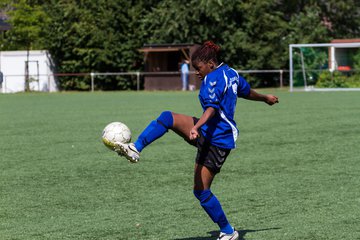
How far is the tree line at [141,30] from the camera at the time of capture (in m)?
50.1

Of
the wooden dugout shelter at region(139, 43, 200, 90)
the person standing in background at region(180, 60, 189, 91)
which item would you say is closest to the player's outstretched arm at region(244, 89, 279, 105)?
the person standing in background at region(180, 60, 189, 91)

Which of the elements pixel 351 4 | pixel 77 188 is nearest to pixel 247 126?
pixel 77 188

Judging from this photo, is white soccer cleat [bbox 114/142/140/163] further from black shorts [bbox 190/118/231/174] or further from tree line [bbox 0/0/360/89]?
tree line [bbox 0/0/360/89]

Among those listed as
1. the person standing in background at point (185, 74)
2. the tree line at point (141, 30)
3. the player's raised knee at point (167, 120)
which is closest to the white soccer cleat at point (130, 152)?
the player's raised knee at point (167, 120)

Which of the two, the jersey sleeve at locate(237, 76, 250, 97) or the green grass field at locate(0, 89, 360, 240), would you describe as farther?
the green grass field at locate(0, 89, 360, 240)

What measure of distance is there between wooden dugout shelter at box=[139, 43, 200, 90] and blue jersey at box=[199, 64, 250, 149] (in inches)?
1559

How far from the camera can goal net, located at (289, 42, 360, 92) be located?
3991cm

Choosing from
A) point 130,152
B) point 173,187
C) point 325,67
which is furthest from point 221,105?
point 325,67

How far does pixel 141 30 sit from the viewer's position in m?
51.8

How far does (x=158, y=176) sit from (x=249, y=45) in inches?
1546

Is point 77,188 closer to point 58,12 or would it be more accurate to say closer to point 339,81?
point 339,81

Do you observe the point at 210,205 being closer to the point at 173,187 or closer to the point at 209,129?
the point at 209,129

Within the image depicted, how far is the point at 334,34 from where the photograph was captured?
58.7 m

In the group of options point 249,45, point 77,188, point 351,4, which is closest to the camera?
point 77,188
